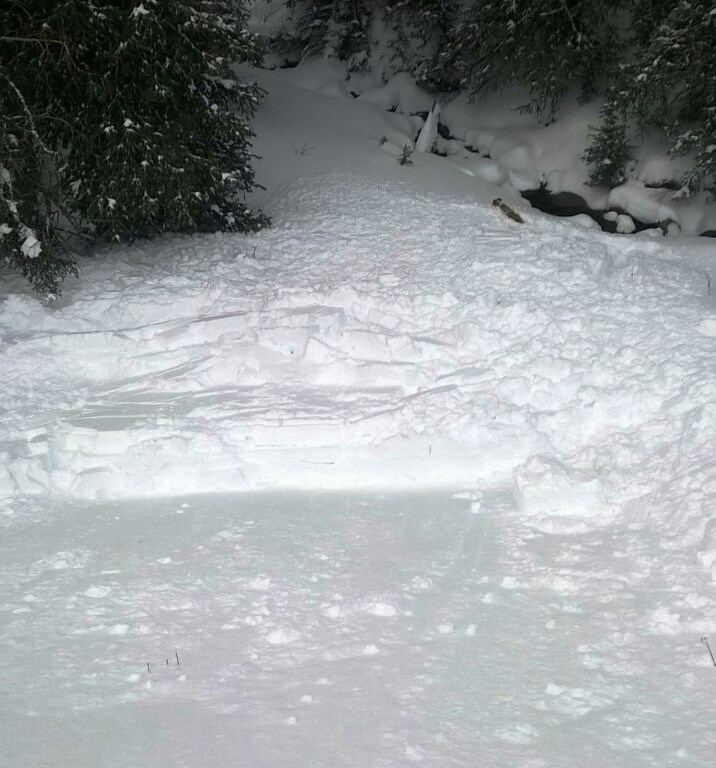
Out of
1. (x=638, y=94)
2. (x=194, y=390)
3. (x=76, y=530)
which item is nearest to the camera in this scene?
(x=76, y=530)

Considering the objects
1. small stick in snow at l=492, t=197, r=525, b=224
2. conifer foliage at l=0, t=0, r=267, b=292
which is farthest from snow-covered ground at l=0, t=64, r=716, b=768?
conifer foliage at l=0, t=0, r=267, b=292

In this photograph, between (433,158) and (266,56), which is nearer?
(433,158)

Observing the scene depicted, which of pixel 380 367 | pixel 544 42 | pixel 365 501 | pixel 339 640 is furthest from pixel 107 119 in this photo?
pixel 544 42

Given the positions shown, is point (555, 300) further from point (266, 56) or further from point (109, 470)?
point (266, 56)

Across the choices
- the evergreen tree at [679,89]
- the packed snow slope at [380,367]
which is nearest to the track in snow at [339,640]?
the packed snow slope at [380,367]

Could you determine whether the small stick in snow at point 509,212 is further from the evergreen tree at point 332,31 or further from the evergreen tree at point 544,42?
the evergreen tree at point 332,31

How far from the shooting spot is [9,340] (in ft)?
24.0

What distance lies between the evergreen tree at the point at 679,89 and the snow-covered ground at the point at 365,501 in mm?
1401

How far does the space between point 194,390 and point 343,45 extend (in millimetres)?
12025

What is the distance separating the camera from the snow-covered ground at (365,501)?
3387 millimetres

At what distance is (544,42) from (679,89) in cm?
229

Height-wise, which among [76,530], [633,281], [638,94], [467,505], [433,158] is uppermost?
[638,94]

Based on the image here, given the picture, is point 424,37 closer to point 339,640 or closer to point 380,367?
point 380,367

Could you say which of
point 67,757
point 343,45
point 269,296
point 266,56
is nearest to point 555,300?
point 269,296
